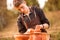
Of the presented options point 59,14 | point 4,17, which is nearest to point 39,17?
point 59,14

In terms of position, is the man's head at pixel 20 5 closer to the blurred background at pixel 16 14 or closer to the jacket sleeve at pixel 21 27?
the jacket sleeve at pixel 21 27

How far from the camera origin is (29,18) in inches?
53.4

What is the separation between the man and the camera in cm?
131

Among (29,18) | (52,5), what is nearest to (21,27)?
(29,18)

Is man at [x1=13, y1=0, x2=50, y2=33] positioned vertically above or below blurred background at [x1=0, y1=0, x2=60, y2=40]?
below

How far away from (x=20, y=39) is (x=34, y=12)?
8.0 inches

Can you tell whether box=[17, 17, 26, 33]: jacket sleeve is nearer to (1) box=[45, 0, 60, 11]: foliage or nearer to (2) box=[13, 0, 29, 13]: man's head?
(2) box=[13, 0, 29, 13]: man's head

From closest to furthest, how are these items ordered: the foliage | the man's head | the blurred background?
1. the man's head
2. the blurred background
3. the foliage

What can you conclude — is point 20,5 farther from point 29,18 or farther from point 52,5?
point 52,5

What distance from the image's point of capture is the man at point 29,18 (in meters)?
1.31

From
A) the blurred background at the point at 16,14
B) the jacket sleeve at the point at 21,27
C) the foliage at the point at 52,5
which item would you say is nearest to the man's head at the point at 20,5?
the jacket sleeve at the point at 21,27

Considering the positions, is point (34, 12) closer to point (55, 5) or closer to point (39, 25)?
point (39, 25)

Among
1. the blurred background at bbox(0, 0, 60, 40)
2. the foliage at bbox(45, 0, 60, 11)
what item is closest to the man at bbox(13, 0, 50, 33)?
the blurred background at bbox(0, 0, 60, 40)

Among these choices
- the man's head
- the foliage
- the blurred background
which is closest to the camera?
the man's head
